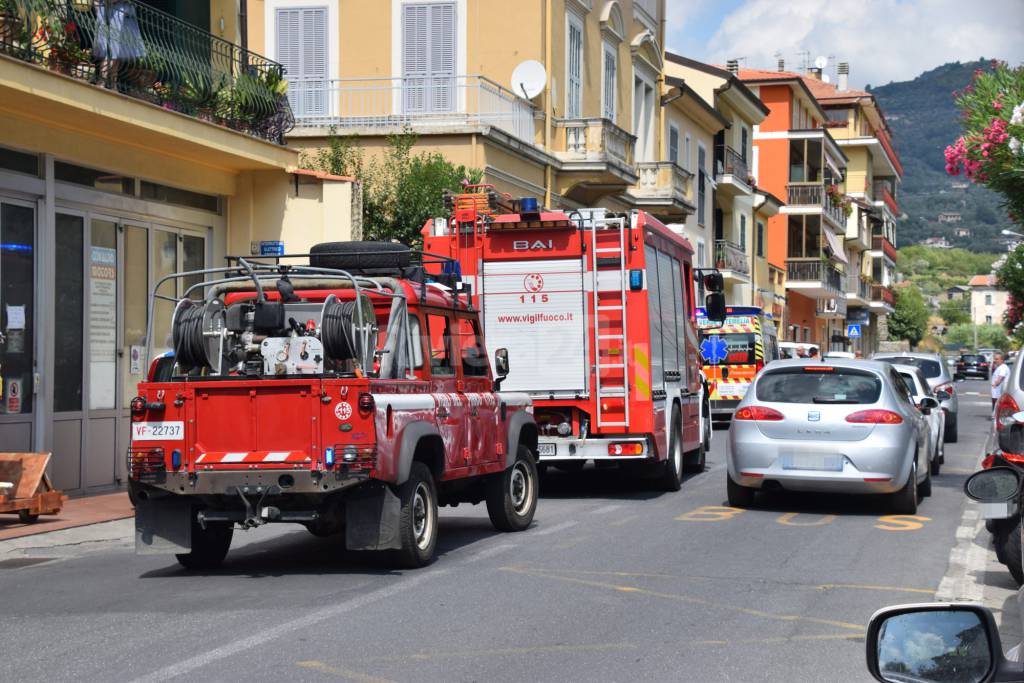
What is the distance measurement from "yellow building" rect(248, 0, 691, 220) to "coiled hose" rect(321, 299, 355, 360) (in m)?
14.4

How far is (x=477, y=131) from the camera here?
23.2m

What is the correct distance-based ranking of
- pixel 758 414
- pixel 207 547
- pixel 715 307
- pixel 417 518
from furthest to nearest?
pixel 715 307 → pixel 758 414 → pixel 207 547 → pixel 417 518

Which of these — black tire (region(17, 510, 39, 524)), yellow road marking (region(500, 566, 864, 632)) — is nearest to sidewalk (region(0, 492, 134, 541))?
black tire (region(17, 510, 39, 524))

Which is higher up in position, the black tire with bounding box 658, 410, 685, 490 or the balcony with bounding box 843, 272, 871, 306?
the balcony with bounding box 843, 272, 871, 306

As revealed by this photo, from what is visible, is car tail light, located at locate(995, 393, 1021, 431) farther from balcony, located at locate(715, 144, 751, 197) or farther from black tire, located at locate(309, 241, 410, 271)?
balcony, located at locate(715, 144, 751, 197)

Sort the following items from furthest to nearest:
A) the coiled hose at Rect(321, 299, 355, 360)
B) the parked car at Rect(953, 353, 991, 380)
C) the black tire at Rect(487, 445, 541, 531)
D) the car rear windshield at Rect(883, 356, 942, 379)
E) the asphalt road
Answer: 1. the parked car at Rect(953, 353, 991, 380)
2. the car rear windshield at Rect(883, 356, 942, 379)
3. the black tire at Rect(487, 445, 541, 531)
4. the coiled hose at Rect(321, 299, 355, 360)
5. the asphalt road

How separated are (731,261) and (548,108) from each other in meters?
22.1

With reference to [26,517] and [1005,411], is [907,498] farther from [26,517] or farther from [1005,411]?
[26,517]

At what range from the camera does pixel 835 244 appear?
67.8 metres

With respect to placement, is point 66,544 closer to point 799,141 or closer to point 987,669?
point 987,669

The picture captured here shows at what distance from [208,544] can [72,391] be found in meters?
6.41

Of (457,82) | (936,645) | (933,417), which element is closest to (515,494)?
(933,417)

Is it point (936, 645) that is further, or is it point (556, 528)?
point (556, 528)

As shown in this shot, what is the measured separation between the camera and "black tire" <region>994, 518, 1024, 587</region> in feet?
28.5
